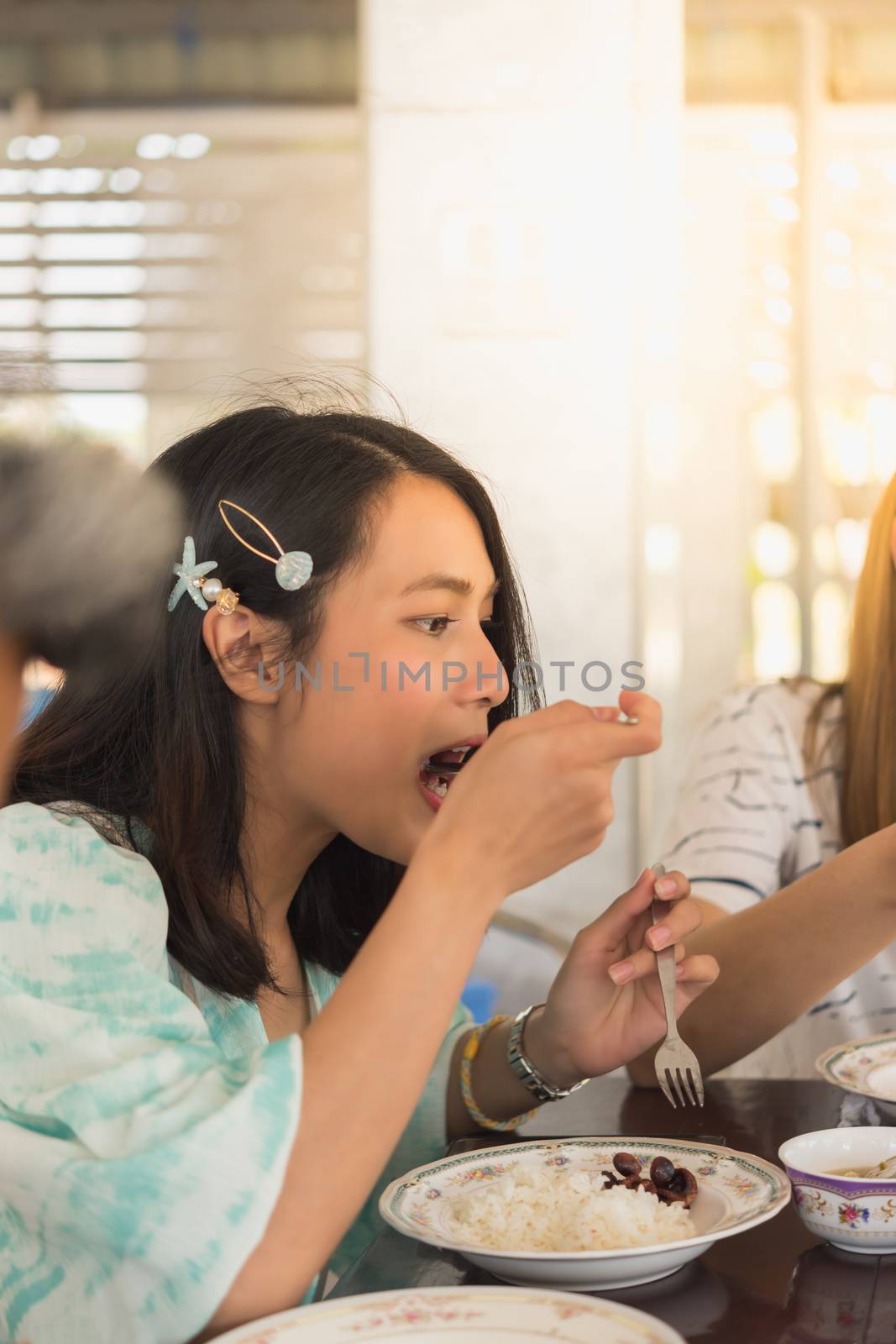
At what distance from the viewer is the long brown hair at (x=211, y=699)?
988 mm

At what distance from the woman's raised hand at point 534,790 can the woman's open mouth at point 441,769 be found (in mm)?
202

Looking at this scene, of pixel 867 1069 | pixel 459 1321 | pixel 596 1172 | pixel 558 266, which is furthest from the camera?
pixel 558 266

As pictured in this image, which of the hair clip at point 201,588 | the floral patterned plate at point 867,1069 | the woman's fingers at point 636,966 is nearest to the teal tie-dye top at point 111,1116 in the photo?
the hair clip at point 201,588

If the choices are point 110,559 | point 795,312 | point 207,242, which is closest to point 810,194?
point 795,312

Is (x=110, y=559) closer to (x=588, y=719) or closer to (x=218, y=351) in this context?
(x=588, y=719)

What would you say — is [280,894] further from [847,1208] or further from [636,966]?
[847,1208]

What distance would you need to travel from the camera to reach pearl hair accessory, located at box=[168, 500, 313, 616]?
3.36 feet

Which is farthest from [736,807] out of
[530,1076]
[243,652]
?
[243,652]

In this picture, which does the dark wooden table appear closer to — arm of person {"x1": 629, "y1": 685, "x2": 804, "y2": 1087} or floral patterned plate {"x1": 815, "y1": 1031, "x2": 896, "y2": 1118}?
floral patterned plate {"x1": 815, "y1": 1031, "x2": 896, "y2": 1118}

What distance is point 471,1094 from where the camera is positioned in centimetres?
118

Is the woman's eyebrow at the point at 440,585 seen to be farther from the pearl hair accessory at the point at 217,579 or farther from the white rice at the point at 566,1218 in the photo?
the white rice at the point at 566,1218

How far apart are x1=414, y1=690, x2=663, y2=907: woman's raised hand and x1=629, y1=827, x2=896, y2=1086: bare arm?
431mm

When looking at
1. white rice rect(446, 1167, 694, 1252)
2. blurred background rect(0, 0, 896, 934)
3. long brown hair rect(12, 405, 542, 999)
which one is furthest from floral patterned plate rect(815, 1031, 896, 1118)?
blurred background rect(0, 0, 896, 934)

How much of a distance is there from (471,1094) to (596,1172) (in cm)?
29
